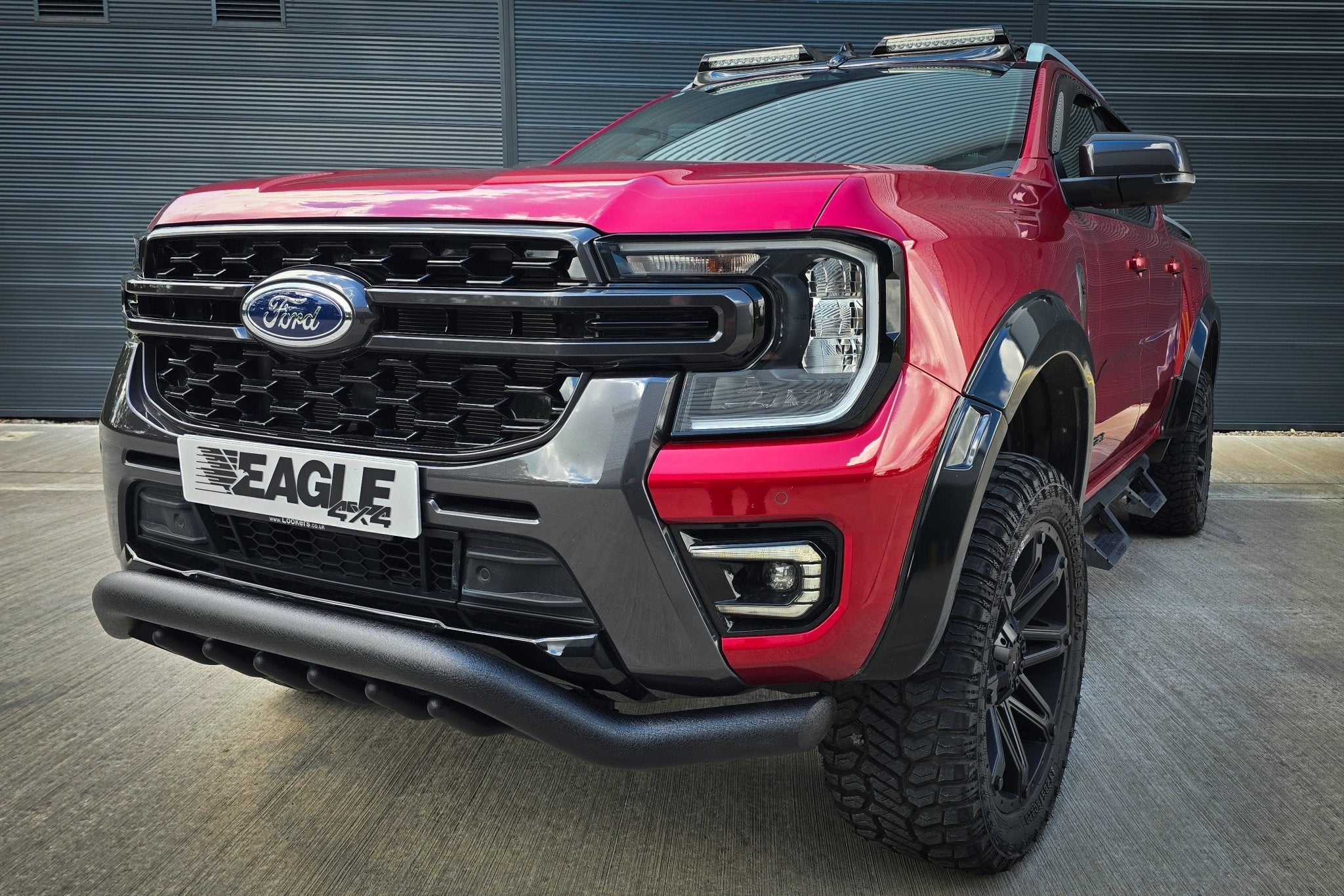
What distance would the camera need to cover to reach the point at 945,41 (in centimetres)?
284

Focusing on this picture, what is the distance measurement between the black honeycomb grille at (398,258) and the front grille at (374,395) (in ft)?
0.38

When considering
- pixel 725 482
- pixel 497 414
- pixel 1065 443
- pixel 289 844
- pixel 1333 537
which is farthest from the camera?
pixel 1333 537

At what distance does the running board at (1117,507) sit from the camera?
2.64 metres

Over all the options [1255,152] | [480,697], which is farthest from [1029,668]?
[1255,152]

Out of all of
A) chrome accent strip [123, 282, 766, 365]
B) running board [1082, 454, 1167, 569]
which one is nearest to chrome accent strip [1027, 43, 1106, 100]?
running board [1082, 454, 1167, 569]

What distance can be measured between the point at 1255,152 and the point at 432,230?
6645 mm

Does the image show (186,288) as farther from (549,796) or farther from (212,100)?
(212,100)

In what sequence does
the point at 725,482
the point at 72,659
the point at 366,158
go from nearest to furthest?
the point at 725,482
the point at 72,659
the point at 366,158

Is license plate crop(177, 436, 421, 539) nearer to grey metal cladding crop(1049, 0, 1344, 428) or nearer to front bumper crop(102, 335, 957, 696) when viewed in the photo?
front bumper crop(102, 335, 957, 696)

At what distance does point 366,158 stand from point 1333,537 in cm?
560

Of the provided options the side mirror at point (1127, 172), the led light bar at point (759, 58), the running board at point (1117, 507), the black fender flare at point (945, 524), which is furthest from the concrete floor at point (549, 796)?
the led light bar at point (759, 58)

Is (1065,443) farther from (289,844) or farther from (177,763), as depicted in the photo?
(177,763)

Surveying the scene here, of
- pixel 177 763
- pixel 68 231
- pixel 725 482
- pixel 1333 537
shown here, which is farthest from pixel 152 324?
pixel 68 231

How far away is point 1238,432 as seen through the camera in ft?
22.3
